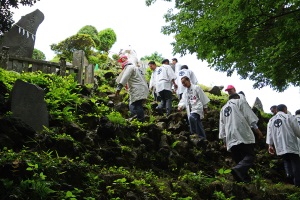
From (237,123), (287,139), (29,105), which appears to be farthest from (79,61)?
(287,139)

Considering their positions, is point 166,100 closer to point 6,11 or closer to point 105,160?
point 105,160

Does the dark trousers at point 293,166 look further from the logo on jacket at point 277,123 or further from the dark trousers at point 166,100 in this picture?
the dark trousers at point 166,100

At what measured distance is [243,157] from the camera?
7559 mm

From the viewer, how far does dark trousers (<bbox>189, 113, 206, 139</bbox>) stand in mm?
9781

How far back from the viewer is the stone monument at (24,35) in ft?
43.3

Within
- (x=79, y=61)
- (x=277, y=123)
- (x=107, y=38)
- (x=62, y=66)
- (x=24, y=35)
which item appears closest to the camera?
(x=277, y=123)

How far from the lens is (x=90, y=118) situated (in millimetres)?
8039

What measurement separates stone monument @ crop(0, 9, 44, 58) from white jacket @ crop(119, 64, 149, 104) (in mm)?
5530

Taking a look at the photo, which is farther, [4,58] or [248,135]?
[4,58]

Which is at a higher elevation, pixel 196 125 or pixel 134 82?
pixel 134 82

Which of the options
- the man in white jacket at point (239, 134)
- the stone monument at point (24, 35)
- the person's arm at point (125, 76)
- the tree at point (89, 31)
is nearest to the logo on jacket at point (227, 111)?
the man in white jacket at point (239, 134)

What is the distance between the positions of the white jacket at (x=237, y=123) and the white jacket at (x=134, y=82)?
2445mm

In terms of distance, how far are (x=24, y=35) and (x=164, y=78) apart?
5.68 meters

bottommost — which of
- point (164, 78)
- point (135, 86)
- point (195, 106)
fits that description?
point (195, 106)
